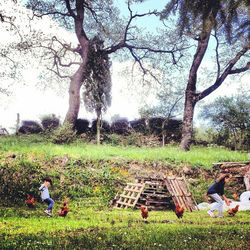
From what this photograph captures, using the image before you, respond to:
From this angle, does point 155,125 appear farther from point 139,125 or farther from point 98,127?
point 98,127

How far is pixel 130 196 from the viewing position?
984 cm

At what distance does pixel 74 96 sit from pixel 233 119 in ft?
41.8

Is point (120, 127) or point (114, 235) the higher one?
point (120, 127)

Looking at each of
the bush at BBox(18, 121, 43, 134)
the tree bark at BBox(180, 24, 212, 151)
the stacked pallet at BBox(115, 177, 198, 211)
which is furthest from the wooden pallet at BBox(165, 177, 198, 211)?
the bush at BBox(18, 121, 43, 134)

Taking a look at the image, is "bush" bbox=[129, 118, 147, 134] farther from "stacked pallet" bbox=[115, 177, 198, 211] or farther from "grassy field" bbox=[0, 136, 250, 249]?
"stacked pallet" bbox=[115, 177, 198, 211]

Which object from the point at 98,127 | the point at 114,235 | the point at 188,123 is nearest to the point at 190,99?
the point at 188,123

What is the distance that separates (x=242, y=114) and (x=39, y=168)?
57.6 feet

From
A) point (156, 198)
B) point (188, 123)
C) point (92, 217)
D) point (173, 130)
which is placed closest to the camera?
point (92, 217)

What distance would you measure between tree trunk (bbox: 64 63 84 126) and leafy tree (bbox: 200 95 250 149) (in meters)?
11.2

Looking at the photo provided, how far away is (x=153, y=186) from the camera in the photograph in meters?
10.7

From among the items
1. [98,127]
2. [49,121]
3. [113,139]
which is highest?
[49,121]

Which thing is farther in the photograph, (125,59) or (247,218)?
(125,59)

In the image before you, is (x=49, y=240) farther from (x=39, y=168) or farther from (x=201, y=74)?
(x=201, y=74)

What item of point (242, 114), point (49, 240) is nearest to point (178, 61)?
point (242, 114)
